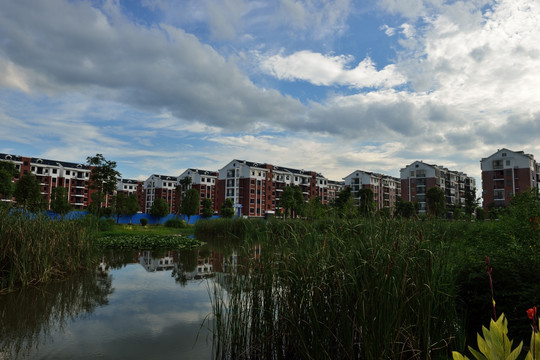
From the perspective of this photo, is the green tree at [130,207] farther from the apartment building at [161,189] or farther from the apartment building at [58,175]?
the apartment building at [161,189]

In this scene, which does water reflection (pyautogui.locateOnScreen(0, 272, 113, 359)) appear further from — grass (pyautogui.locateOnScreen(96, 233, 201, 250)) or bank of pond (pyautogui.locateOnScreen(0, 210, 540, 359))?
grass (pyautogui.locateOnScreen(96, 233, 201, 250))

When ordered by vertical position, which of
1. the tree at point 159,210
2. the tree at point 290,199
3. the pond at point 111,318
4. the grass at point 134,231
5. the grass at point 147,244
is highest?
the tree at point 290,199

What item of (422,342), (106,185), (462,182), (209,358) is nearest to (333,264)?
(422,342)

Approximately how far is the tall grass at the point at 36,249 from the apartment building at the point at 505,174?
51628mm

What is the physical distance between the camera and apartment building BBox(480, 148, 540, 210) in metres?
49.3

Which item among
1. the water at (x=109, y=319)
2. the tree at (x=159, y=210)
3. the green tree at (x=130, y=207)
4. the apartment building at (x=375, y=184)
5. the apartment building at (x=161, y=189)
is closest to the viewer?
the water at (x=109, y=319)

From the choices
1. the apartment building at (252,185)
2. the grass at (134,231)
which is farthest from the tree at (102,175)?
the apartment building at (252,185)

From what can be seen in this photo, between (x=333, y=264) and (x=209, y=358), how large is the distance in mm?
2186

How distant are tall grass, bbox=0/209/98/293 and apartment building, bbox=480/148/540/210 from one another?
169ft

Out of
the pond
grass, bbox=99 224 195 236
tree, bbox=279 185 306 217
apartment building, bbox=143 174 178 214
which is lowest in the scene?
the pond

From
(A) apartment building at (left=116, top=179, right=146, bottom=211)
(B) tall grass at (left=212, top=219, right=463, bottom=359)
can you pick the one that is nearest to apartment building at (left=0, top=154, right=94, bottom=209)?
(A) apartment building at (left=116, top=179, right=146, bottom=211)

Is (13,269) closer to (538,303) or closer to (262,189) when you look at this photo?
(538,303)

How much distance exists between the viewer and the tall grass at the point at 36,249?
7.59 metres

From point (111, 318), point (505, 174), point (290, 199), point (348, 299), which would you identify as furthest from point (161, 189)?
point (348, 299)
